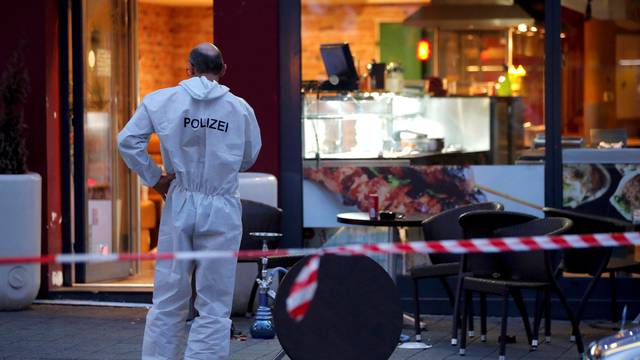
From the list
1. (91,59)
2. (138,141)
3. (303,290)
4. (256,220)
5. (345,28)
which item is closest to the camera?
(303,290)

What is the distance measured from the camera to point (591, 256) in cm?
825

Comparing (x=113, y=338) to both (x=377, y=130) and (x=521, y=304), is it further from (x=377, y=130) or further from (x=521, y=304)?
(x=521, y=304)

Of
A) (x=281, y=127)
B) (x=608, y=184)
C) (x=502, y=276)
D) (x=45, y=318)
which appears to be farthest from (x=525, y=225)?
(x=45, y=318)

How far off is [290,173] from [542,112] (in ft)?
6.43

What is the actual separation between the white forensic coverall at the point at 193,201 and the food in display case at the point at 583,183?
12.2 ft

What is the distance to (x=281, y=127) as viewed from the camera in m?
9.49

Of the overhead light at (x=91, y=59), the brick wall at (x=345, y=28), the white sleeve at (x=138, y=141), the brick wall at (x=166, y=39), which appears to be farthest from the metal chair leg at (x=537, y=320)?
the brick wall at (x=166, y=39)

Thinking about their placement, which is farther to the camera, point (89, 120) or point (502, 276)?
point (89, 120)

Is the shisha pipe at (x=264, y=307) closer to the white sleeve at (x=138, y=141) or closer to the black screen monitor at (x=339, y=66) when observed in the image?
the white sleeve at (x=138, y=141)

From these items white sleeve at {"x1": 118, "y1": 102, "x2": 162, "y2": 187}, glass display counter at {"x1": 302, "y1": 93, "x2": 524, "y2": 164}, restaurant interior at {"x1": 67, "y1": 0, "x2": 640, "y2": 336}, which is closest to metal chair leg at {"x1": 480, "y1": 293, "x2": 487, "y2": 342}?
restaurant interior at {"x1": 67, "y1": 0, "x2": 640, "y2": 336}

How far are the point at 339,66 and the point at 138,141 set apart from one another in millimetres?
A: 3575

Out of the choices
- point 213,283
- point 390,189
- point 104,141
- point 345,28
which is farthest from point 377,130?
point 213,283

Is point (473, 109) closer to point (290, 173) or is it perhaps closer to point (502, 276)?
point (290, 173)

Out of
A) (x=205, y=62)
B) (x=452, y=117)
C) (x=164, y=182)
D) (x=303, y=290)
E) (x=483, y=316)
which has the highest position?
(x=205, y=62)
